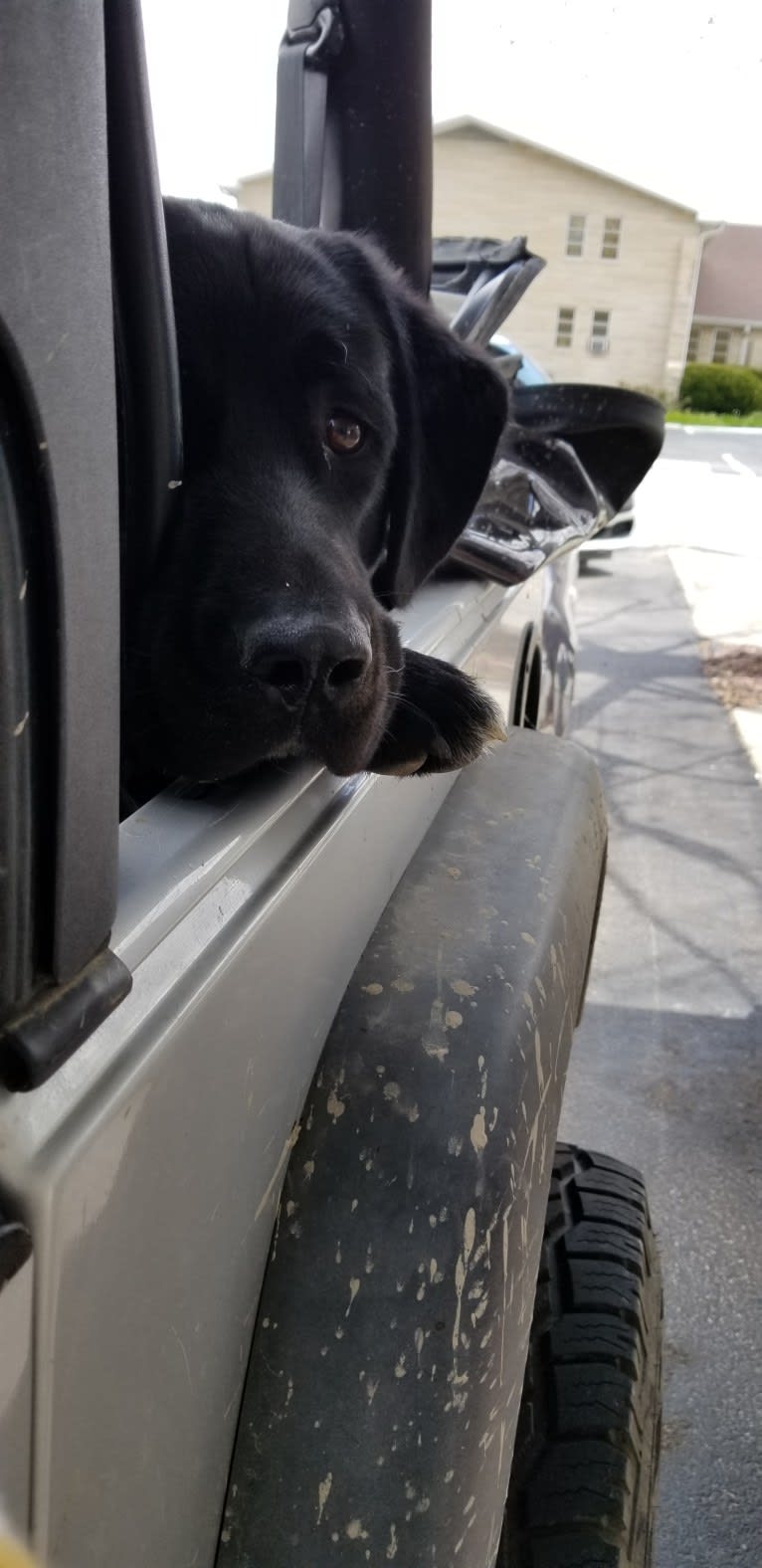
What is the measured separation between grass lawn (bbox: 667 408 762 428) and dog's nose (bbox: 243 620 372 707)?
39479 millimetres

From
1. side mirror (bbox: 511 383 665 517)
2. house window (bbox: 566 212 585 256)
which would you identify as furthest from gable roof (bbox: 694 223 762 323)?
side mirror (bbox: 511 383 665 517)

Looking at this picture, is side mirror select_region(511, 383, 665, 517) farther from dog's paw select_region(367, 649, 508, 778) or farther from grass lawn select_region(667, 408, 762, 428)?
grass lawn select_region(667, 408, 762, 428)

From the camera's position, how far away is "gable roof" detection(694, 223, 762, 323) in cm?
4944

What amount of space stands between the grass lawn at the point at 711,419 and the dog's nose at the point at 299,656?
130ft

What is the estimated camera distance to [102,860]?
0.79 m

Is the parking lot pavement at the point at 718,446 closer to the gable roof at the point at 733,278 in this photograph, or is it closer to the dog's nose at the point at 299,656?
the gable roof at the point at 733,278

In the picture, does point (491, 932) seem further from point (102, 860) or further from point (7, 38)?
point (7, 38)

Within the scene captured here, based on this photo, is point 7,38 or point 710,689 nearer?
point 7,38

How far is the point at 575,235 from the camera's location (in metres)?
41.8

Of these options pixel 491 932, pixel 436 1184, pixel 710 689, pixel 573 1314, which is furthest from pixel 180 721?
pixel 710 689

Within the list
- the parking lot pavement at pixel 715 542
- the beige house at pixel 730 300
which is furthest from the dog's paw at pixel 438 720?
the beige house at pixel 730 300

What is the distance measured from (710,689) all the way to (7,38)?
7616mm

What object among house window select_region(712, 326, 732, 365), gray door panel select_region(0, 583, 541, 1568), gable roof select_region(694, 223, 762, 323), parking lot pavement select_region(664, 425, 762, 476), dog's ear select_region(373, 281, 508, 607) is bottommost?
parking lot pavement select_region(664, 425, 762, 476)

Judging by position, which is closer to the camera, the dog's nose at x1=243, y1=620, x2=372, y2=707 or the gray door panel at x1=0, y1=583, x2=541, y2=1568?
the gray door panel at x1=0, y1=583, x2=541, y2=1568
